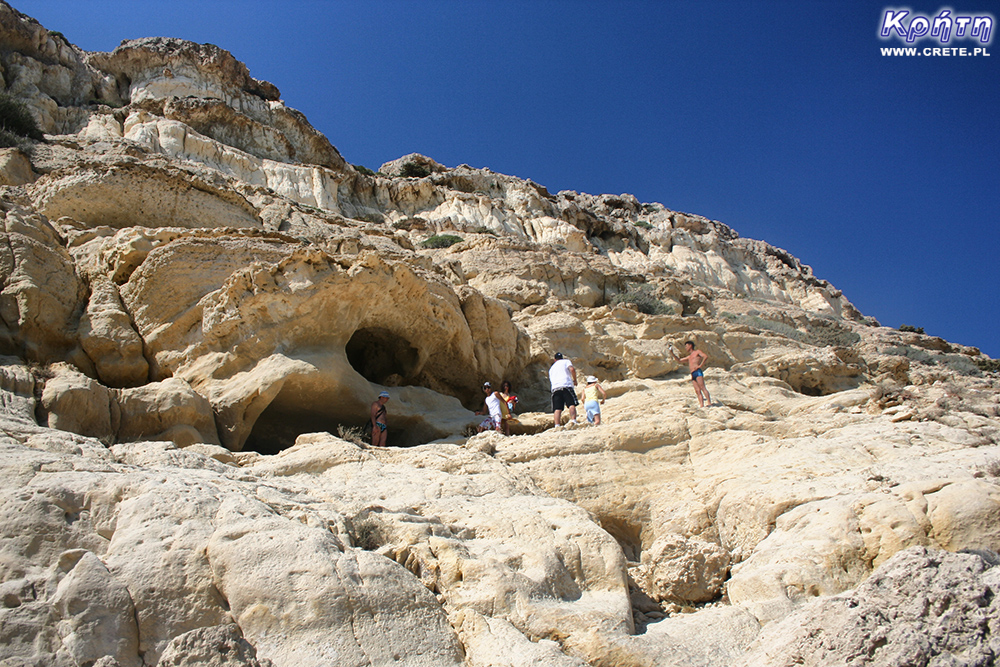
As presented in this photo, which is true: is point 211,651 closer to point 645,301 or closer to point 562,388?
point 562,388

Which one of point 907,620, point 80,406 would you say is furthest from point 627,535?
point 80,406

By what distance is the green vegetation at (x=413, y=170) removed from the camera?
109ft

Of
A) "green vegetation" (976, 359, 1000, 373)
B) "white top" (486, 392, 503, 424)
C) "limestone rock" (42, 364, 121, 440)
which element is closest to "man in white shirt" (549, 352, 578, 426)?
"white top" (486, 392, 503, 424)

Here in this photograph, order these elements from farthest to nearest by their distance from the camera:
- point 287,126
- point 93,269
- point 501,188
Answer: point 501,188 → point 287,126 → point 93,269

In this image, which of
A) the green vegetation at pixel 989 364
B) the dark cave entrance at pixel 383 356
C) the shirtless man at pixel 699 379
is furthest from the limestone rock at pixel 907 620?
the green vegetation at pixel 989 364

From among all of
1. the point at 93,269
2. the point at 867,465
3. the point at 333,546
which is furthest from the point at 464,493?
the point at 93,269

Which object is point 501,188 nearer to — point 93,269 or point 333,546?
point 93,269

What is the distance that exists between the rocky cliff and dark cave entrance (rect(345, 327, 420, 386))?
49 millimetres

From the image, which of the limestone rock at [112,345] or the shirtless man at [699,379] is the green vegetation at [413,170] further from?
the shirtless man at [699,379]

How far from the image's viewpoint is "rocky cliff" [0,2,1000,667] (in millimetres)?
3113

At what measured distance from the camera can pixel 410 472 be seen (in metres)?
5.78

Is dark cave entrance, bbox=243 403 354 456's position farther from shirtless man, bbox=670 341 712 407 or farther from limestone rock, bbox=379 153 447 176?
limestone rock, bbox=379 153 447 176

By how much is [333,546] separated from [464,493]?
1.82 meters

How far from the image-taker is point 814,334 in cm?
1859
